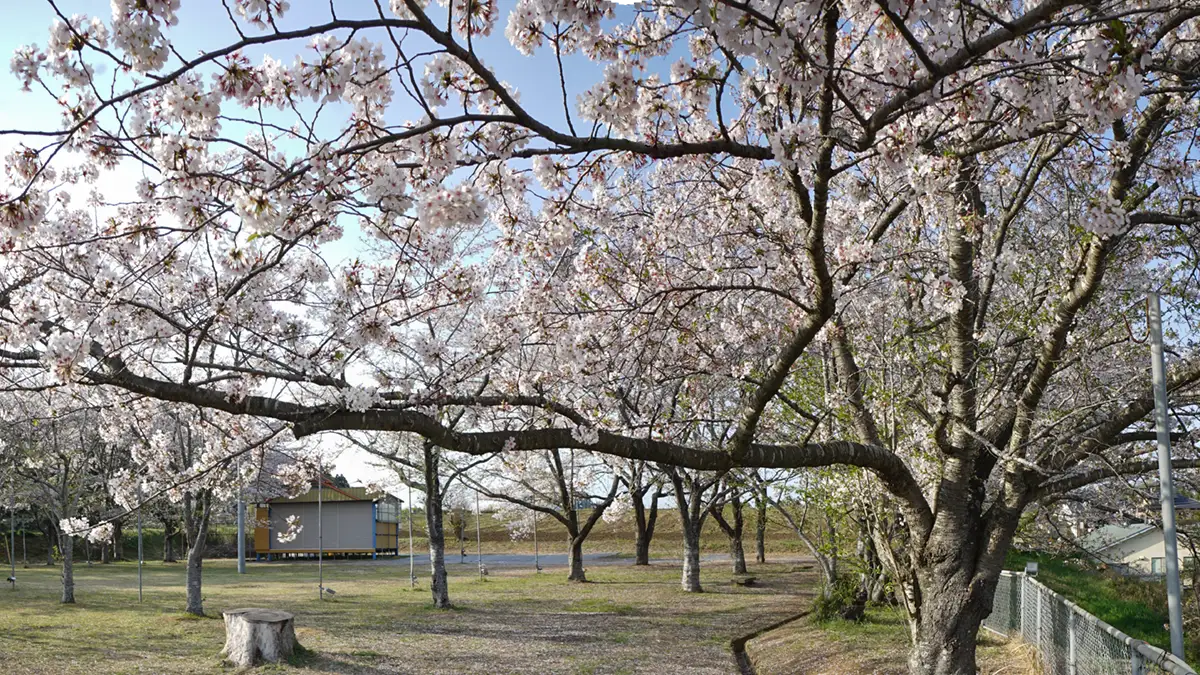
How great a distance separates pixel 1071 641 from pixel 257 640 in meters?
8.30

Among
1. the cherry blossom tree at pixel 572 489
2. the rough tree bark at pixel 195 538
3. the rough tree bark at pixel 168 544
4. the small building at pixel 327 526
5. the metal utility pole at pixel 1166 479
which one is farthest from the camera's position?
the small building at pixel 327 526

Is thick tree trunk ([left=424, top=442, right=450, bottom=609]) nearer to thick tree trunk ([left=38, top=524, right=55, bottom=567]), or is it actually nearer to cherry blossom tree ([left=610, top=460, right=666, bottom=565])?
cherry blossom tree ([left=610, top=460, right=666, bottom=565])

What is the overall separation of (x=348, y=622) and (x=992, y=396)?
11.0 m

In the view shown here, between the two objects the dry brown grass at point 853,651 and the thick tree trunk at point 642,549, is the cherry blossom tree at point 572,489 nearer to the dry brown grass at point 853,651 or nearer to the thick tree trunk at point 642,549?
the thick tree trunk at point 642,549

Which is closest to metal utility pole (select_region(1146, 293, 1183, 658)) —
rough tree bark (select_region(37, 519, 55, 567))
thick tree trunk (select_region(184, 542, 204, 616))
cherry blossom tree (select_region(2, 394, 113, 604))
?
thick tree trunk (select_region(184, 542, 204, 616))

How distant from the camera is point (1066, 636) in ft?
23.4

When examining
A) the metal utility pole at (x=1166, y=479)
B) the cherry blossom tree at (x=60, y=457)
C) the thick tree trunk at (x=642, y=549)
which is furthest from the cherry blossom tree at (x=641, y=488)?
the cherry blossom tree at (x=60, y=457)

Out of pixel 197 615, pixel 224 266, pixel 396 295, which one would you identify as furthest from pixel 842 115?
pixel 197 615

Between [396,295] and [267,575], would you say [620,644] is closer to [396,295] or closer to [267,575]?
[396,295]

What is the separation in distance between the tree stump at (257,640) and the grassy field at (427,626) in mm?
220

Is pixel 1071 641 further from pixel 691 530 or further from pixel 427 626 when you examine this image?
pixel 691 530

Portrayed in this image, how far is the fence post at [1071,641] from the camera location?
21.7ft

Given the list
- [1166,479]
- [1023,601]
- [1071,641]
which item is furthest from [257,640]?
[1166,479]

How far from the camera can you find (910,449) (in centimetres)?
696
